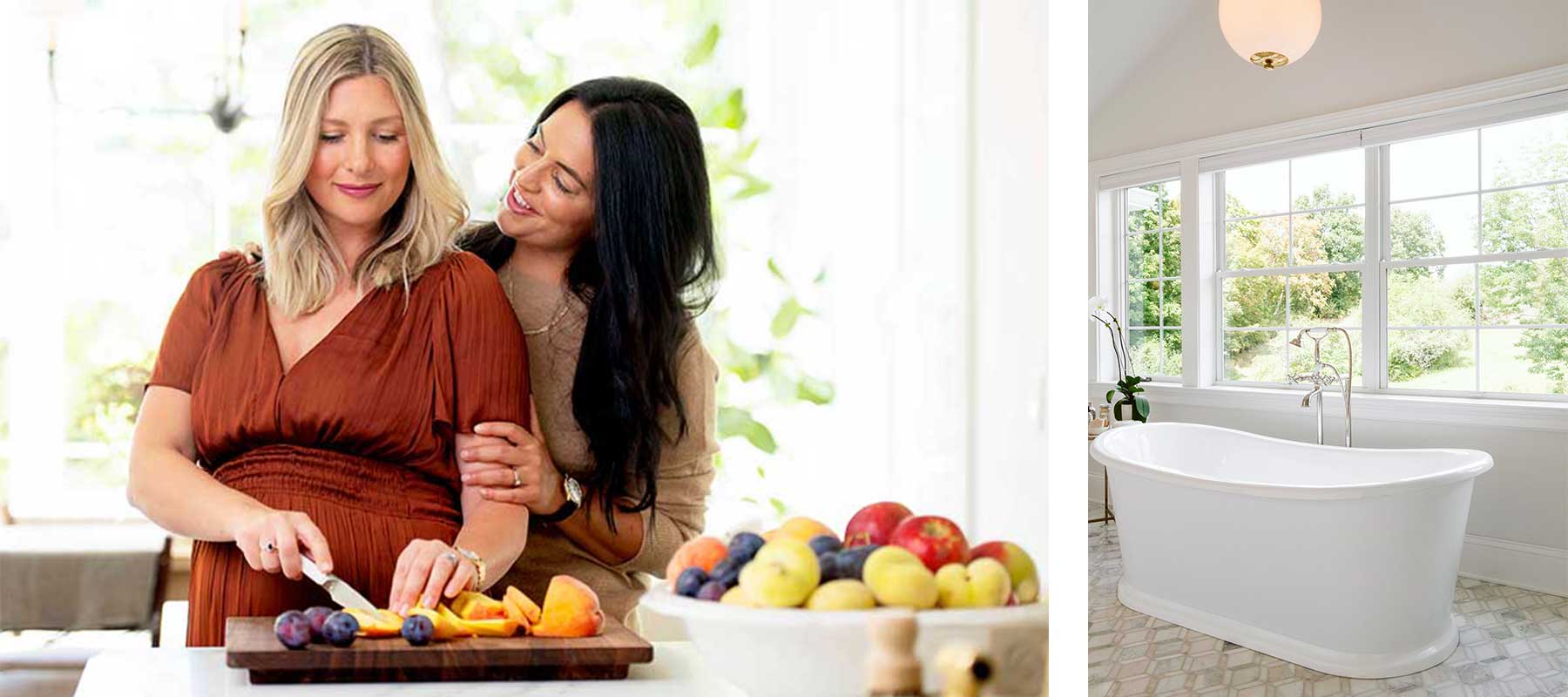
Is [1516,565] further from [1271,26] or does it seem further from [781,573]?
[781,573]

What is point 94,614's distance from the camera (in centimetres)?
140

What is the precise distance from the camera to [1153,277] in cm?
586

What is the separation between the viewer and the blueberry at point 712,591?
161 centimetres

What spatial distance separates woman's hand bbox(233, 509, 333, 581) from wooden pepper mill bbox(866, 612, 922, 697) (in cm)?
83

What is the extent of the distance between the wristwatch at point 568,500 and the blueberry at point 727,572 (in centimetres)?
23

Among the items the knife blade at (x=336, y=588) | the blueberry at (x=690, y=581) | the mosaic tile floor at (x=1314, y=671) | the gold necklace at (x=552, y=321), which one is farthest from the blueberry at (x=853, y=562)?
the mosaic tile floor at (x=1314, y=671)

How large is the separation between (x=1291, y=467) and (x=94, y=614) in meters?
4.15

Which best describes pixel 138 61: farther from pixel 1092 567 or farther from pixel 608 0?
pixel 1092 567

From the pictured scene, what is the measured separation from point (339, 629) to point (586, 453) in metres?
0.37

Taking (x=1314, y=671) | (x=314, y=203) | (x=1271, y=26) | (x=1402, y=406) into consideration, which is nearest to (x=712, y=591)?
(x=314, y=203)

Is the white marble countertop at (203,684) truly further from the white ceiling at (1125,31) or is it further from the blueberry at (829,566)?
the white ceiling at (1125,31)

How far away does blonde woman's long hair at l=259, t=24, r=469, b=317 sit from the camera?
1.39 m

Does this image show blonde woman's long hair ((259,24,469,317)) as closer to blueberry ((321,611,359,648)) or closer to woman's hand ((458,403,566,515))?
woman's hand ((458,403,566,515))

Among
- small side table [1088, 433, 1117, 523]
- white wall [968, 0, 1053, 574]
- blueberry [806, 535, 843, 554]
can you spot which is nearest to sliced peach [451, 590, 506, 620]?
blueberry [806, 535, 843, 554]
